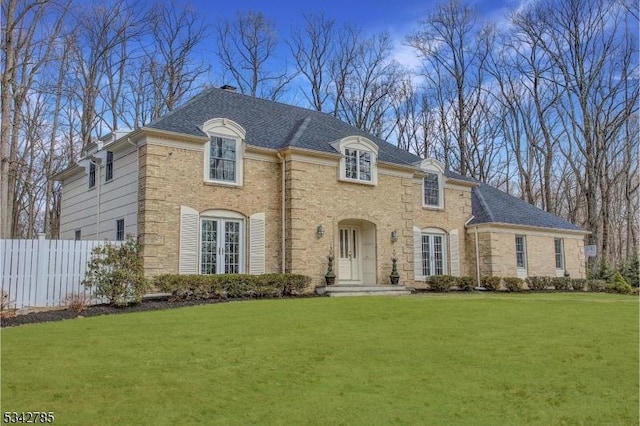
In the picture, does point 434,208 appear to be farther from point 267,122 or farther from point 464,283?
point 267,122

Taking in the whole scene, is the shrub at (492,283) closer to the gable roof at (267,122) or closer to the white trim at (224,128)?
the gable roof at (267,122)

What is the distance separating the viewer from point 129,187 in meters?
16.4

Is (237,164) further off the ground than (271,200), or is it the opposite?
(237,164)

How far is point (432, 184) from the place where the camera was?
23172 millimetres

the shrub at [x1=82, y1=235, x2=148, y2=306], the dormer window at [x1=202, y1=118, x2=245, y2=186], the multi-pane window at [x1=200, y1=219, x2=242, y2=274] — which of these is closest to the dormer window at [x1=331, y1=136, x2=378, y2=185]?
the dormer window at [x1=202, y1=118, x2=245, y2=186]

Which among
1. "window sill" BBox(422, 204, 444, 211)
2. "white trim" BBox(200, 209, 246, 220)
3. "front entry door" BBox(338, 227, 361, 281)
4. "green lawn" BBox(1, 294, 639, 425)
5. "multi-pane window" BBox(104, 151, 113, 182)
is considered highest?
"multi-pane window" BBox(104, 151, 113, 182)

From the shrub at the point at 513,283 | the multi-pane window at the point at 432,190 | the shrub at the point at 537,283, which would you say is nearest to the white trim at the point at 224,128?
the multi-pane window at the point at 432,190

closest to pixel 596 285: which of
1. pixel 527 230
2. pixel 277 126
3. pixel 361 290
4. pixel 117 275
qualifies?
pixel 527 230

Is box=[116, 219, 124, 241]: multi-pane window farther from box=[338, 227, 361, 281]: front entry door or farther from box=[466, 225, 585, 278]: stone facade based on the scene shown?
box=[466, 225, 585, 278]: stone facade

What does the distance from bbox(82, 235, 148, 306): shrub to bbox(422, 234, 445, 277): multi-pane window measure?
1255 cm

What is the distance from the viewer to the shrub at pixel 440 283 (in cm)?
2117

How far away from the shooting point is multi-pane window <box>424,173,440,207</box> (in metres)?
22.9

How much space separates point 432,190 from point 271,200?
8532 mm

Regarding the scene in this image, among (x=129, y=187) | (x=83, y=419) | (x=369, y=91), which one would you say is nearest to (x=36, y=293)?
(x=129, y=187)
